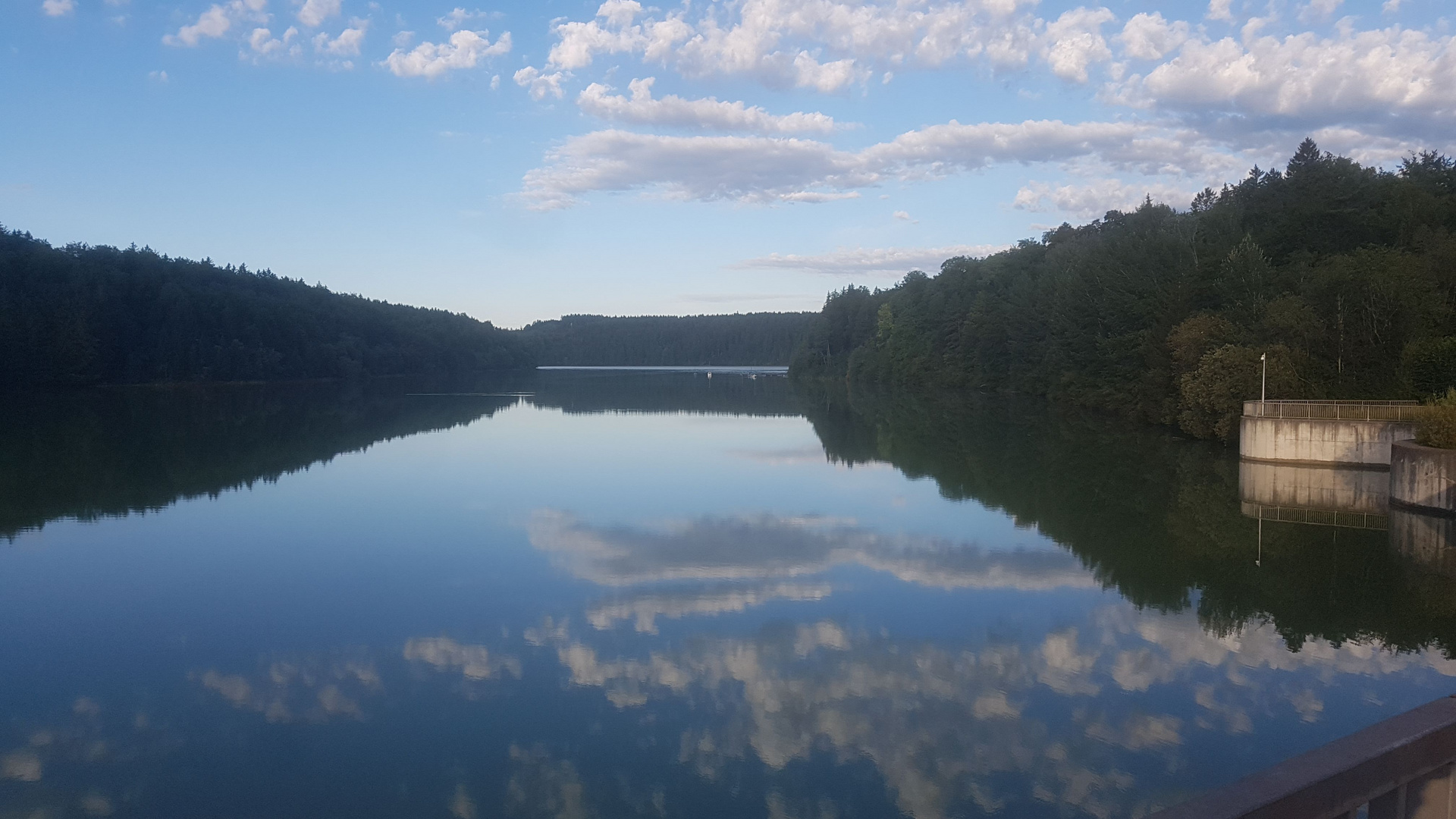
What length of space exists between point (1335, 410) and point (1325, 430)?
59.1 inches

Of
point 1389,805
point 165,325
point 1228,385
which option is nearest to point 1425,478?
point 1228,385

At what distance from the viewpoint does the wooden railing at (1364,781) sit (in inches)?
99.4

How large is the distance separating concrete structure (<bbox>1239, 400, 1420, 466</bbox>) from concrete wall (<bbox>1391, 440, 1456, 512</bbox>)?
4393mm

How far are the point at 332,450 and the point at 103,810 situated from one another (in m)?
26.8

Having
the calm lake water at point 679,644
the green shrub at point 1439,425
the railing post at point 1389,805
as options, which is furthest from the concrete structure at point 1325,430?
the railing post at point 1389,805

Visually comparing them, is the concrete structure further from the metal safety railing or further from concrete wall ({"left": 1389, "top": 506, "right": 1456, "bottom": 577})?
concrete wall ({"left": 1389, "top": 506, "right": 1456, "bottom": 577})

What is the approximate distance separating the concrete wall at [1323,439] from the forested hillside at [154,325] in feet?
238

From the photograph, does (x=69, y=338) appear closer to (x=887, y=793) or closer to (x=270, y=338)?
(x=270, y=338)

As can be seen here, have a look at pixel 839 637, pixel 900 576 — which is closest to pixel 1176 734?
pixel 839 637

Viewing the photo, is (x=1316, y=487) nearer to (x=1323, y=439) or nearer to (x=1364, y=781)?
(x=1323, y=439)

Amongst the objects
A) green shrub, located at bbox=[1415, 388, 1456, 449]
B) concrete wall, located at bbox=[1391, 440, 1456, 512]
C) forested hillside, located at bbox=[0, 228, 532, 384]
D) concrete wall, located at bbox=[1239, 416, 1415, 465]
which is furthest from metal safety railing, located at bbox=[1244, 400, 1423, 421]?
forested hillside, located at bbox=[0, 228, 532, 384]

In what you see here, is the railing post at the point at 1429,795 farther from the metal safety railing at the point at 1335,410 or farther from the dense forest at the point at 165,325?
the dense forest at the point at 165,325

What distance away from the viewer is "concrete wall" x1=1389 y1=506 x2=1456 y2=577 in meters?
15.2

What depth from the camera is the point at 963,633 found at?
1140 cm
